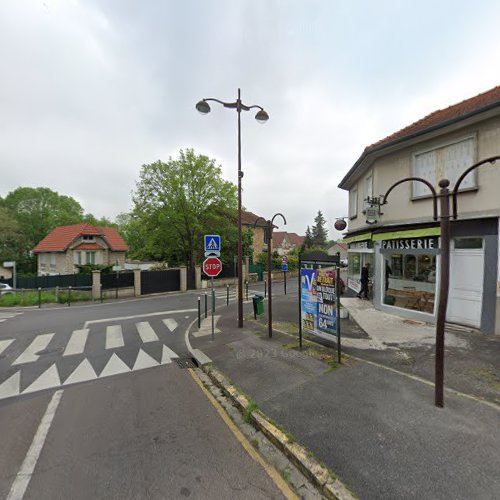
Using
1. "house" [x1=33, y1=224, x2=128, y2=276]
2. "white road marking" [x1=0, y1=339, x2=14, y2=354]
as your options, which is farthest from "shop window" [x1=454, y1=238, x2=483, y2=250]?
"house" [x1=33, y1=224, x2=128, y2=276]

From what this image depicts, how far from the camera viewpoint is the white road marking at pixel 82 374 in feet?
18.0

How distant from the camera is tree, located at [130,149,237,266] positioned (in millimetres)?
21969

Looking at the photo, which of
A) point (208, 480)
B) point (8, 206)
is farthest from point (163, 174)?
point (8, 206)

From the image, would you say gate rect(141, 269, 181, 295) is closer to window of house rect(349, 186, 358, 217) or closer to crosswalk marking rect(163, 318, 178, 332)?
crosswalk marking rect(163, 318, 178, 332)

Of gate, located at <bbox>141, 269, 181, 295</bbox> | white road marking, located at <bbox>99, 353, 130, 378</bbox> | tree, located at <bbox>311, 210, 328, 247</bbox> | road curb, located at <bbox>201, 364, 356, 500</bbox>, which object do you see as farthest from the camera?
tree, located at <bbox>311, 210, 328, 247</bbox>

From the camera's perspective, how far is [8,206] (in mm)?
42438

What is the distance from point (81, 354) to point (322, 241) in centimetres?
6688

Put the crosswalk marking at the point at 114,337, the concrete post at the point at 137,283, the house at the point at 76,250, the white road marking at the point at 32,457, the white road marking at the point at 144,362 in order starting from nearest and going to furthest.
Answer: the white road marking at the point at 32,457 → the white road marking at the point at 144,362 → the crosswalk marking at the point at 114,337 → the concrete post at the point at 137,283 → the house at the point at 76,250

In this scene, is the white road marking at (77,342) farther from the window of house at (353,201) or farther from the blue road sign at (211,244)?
the window of house at (353,201)

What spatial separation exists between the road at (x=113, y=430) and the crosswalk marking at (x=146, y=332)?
0.66m

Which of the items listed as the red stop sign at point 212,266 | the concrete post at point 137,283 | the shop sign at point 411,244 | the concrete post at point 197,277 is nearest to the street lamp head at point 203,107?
the red stop sign at point 212,266

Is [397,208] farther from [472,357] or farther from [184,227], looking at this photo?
[184,227]

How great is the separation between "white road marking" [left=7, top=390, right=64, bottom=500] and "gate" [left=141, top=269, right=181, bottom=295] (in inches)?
628

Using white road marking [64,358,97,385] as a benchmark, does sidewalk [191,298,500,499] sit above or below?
above
